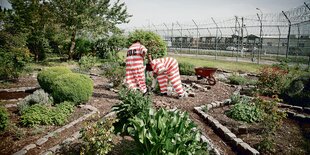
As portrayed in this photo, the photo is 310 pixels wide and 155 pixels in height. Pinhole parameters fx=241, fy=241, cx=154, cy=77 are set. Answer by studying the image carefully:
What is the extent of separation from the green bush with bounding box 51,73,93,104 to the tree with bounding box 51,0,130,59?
9.57 metres

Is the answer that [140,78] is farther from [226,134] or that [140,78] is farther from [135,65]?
[226,134]

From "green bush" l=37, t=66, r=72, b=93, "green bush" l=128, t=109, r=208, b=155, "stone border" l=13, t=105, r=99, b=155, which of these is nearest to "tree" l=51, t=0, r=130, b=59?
"green bush" l=37, t=66, r=72, b=93

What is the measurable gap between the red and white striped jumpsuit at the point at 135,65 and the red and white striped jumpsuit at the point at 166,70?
0.49 meters

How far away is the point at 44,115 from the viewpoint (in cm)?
578

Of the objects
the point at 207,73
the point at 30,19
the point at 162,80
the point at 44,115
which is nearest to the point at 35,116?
the point at 44,115

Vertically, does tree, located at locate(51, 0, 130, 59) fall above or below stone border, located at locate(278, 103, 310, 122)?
above

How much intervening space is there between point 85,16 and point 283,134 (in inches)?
540

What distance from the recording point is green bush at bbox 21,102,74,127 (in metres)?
5.61

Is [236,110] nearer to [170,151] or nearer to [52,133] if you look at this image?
[170,151]

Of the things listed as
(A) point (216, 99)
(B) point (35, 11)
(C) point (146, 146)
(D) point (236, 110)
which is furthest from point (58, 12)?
(C) point (146, 146)

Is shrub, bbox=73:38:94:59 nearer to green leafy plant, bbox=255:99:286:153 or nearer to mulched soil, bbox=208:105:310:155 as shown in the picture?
mulched soil, bbox=208:105:310:155

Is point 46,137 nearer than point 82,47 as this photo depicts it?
Yes

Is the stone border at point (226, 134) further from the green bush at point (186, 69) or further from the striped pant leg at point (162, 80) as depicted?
the green bush at point (186, 69)

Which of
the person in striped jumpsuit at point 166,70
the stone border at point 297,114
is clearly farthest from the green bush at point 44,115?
the stone border at point 297,114
